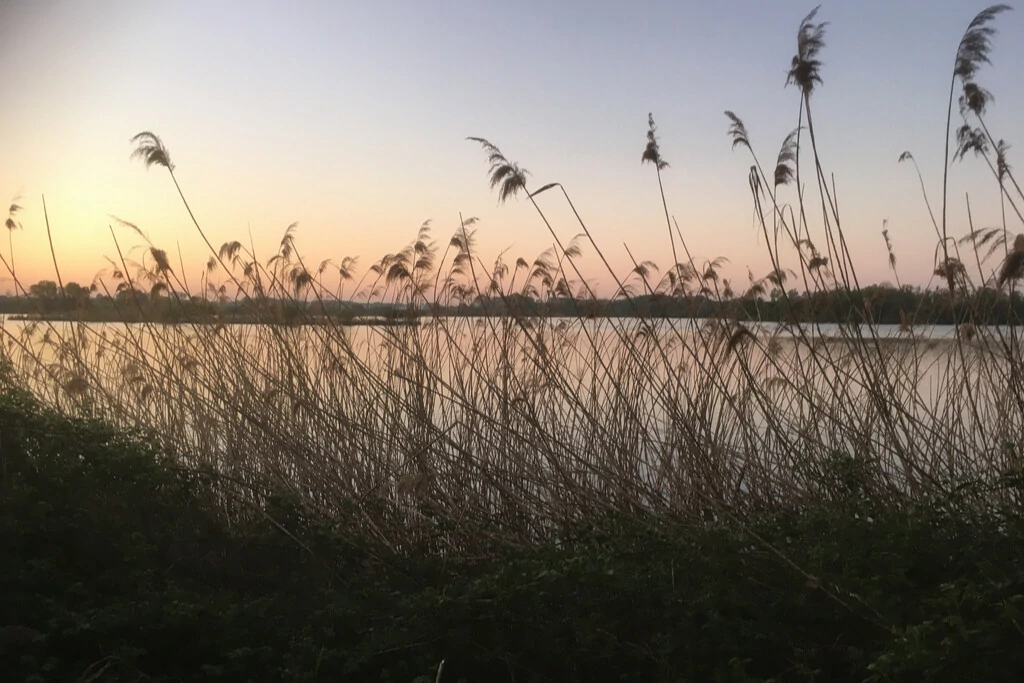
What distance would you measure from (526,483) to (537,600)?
1.20 m

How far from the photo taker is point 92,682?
206 cm

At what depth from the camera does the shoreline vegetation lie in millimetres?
2172

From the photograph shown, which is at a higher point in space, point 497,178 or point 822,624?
point 497,178

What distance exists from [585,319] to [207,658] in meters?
2.26

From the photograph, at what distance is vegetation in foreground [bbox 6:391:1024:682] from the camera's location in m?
2.06

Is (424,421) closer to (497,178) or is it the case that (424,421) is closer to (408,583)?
(408,583)

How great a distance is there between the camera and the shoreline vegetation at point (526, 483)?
2172 mm

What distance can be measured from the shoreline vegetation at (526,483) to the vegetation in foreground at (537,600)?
0.01 metres

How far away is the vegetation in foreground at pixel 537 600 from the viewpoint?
2.06 metres

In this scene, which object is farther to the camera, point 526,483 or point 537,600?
point 526,483

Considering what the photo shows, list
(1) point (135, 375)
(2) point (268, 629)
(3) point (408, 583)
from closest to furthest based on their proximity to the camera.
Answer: (2) point (268, 629) → (3) point (408, 583) → (1) point (135, 375)

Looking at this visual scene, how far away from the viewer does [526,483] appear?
3.52 meters

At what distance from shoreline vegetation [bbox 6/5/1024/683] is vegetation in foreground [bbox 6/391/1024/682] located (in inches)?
0.4

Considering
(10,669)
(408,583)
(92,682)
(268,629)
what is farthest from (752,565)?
(10,669)
